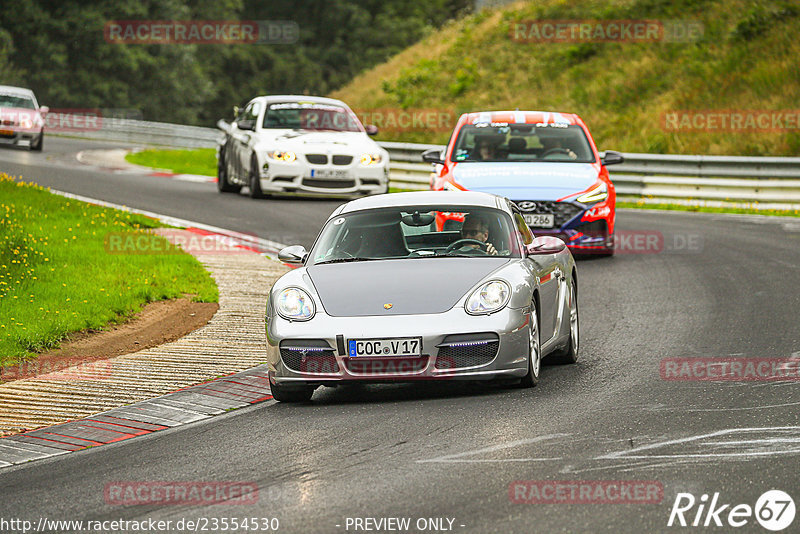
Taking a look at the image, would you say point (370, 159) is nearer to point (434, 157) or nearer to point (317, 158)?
point (317, 158)

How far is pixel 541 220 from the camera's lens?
50.9 feet

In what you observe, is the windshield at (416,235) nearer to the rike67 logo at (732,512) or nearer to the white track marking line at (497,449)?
the white track marking line at (497,449)

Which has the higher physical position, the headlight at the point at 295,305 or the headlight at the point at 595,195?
the headlight at the point at 595,195

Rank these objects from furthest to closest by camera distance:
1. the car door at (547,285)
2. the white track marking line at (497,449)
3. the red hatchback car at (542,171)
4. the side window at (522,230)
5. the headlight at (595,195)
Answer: the headlight at (595,195) < the red hatchback car at (542,171) < the side window at (522,230) < the car door at (547,285) < the white track marking line at (497,449)

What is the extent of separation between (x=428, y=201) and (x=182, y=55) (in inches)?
2274

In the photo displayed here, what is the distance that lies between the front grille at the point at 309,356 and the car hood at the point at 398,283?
0.81 ft

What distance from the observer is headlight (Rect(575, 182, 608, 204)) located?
1573cm

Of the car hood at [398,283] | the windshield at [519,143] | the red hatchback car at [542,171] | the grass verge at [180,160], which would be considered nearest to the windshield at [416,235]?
the car hood at [398,283]

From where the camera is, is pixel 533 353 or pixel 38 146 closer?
pixel 533 353

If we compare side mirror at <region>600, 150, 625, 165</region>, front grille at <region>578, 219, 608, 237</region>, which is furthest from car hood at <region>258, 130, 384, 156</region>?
front grille at <region>578, 219, 608, 237</region>

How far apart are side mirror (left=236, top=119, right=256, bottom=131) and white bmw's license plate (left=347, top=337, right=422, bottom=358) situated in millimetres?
14755

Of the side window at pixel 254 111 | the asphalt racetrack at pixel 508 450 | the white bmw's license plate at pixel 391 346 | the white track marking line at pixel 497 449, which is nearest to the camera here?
the asphalt racetrack at pixel 508 450

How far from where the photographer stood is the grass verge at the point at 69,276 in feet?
36.5

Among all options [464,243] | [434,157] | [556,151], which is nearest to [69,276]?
[464,243]
